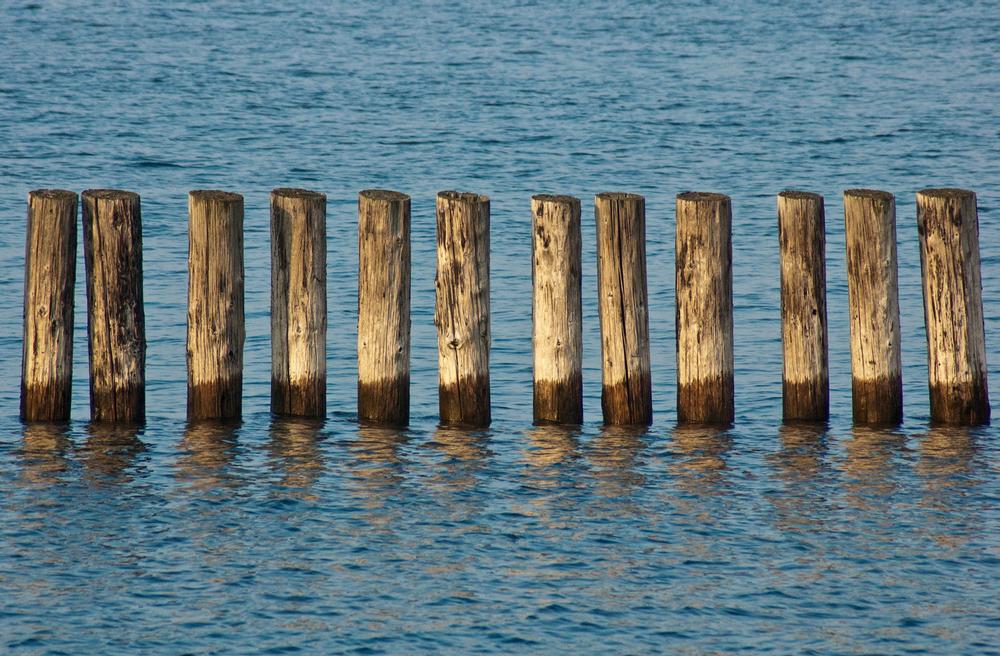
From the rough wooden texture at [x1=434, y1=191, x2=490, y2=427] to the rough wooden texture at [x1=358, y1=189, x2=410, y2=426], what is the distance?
0.96 feet

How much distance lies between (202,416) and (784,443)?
482cm

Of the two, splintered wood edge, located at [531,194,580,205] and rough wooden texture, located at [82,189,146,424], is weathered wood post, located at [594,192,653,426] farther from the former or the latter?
rough wooden texture, located at [82,189,146,424]

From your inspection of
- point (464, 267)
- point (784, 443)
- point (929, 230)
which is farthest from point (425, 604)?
point (929, 230)

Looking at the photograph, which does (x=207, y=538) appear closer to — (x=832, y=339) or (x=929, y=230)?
(x=929, y=230)

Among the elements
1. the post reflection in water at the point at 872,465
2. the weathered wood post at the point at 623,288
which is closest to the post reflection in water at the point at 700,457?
the weathered wood post at the point at 623,288

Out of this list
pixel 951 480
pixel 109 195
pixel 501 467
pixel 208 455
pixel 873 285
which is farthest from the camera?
pixel 208 455

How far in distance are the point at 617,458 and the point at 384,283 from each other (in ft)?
7.59

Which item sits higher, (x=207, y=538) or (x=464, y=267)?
(x=464, y=267)

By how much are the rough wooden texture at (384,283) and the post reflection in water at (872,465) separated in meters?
3.66

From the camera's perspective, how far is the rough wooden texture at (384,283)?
40.9ft

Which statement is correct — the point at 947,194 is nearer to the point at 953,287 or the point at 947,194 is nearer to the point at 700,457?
the point at 953,287

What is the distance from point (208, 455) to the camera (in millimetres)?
12625

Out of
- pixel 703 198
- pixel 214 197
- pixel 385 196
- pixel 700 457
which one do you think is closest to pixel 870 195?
pixel 703 198

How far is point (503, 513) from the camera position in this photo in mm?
11562
